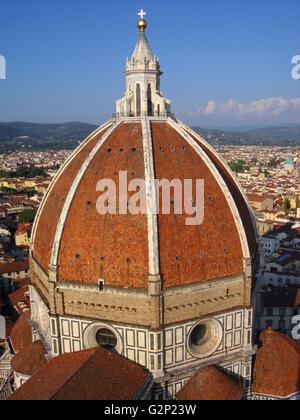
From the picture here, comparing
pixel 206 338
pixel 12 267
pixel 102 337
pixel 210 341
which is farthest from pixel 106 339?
pixel 12 267

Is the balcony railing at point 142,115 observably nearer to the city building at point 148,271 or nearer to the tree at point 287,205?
the city building at point 148,271

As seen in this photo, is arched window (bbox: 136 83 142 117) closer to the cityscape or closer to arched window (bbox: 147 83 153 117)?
the cityscape

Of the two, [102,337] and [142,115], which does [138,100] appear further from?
[102,337]

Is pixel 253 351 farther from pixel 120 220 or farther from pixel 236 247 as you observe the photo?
pixel 120 220
